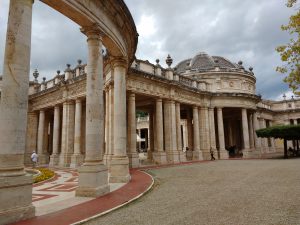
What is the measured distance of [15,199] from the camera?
6.37 metres

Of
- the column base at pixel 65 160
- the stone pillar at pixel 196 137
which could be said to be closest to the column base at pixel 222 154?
the stone pillar at pixel 196 137

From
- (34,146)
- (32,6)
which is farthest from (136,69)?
(34,146)

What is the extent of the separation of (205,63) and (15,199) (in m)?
35.4

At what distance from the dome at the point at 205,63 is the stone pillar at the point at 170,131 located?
11964mm

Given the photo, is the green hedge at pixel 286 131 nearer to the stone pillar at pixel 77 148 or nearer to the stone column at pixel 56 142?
the stone pillar at pixel 77 148

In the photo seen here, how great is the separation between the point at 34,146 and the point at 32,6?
30338 millimetres

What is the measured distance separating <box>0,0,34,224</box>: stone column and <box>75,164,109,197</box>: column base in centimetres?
290

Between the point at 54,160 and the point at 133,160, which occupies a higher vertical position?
the point at 133,160

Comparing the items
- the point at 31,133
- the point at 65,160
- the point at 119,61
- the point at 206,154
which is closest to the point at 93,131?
the point at 119,61

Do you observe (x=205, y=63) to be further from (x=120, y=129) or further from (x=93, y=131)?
(x=93, y=131)

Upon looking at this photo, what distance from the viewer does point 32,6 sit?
7.50 meters

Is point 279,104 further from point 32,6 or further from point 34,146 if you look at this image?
point 32,6

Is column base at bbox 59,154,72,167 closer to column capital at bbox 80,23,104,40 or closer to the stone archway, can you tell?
the stone archway

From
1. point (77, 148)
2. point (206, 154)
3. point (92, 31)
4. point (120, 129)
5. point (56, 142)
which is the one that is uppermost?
point (92, 31)
